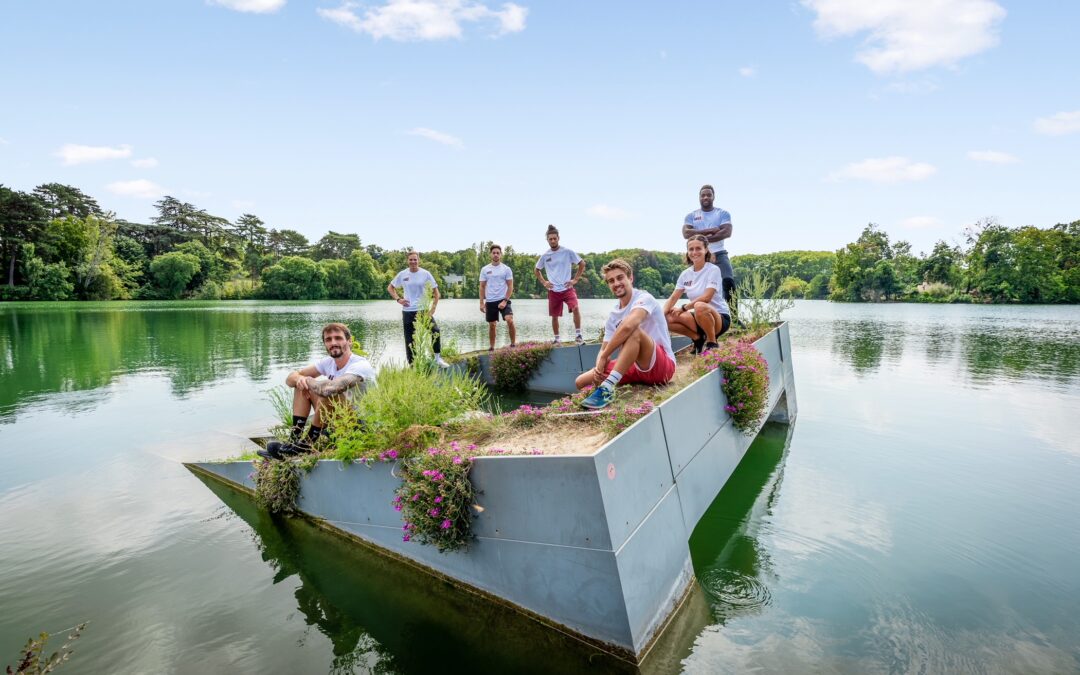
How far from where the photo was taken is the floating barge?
291 cm

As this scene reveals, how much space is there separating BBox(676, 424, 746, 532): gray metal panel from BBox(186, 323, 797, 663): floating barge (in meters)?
0.03

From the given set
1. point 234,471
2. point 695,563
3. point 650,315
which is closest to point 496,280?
point 234,471

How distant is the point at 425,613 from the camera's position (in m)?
3.64

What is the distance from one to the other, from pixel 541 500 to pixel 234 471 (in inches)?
180

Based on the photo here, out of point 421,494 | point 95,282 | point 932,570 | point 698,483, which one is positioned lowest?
point 932,570

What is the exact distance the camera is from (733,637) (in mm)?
3305

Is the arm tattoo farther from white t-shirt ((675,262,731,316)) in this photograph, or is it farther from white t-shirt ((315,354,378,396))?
white t-shirt ((675,262,731,316))

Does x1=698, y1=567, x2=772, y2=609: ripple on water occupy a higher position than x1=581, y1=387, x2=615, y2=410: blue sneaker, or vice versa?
x1=581, y1=387, x2=615, y2=410: blue sneaker

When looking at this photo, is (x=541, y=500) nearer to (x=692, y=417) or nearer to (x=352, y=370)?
(x=692, y=417)

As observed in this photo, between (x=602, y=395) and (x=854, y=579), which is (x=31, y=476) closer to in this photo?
(x=602, y=395)

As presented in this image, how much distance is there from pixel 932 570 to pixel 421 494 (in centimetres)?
387

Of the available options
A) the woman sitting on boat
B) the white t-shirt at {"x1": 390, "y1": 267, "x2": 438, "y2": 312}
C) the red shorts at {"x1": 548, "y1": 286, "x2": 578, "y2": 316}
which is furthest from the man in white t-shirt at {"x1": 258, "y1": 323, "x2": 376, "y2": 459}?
the red shorts at {"x1": 548, "y1": 286, "x2": 578, "y2": 316}

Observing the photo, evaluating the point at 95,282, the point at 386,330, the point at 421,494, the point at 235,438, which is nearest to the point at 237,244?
the point at 95,282

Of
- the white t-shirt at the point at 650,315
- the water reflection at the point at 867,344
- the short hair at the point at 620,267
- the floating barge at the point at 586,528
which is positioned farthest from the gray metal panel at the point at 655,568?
the water reflection at the point at 867,344
